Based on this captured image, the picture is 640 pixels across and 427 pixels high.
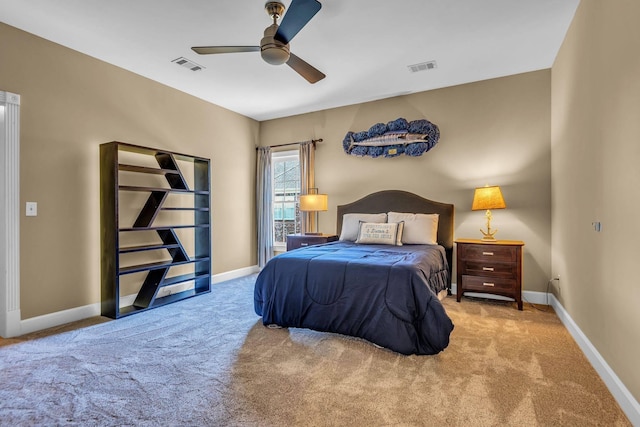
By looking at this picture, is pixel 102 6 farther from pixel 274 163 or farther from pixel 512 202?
pixel 512 202

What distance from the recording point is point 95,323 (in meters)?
3.25

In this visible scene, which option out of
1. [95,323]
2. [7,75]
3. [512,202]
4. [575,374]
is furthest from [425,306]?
[7,75]

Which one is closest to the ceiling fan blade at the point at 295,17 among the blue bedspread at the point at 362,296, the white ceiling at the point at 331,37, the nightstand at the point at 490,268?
the white ceiling at the point at 331,37

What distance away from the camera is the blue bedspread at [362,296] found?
2398mm

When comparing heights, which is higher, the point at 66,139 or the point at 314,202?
the point at 66,139

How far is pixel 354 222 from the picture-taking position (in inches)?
178

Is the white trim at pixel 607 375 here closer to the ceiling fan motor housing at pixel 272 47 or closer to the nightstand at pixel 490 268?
the nightstand at pixel 490 268

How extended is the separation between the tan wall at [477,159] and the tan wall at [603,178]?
Result: 0.63 m

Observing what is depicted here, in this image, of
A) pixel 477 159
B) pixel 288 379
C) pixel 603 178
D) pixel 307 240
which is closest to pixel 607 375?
pixel 603 178

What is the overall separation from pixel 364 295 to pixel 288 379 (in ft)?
2.82

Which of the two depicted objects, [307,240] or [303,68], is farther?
[307,240]

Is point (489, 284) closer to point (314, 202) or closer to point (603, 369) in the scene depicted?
point (603, 369)

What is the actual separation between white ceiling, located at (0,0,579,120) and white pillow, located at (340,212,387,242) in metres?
1.74

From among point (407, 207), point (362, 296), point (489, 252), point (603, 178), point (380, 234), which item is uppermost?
point (603, 178)
